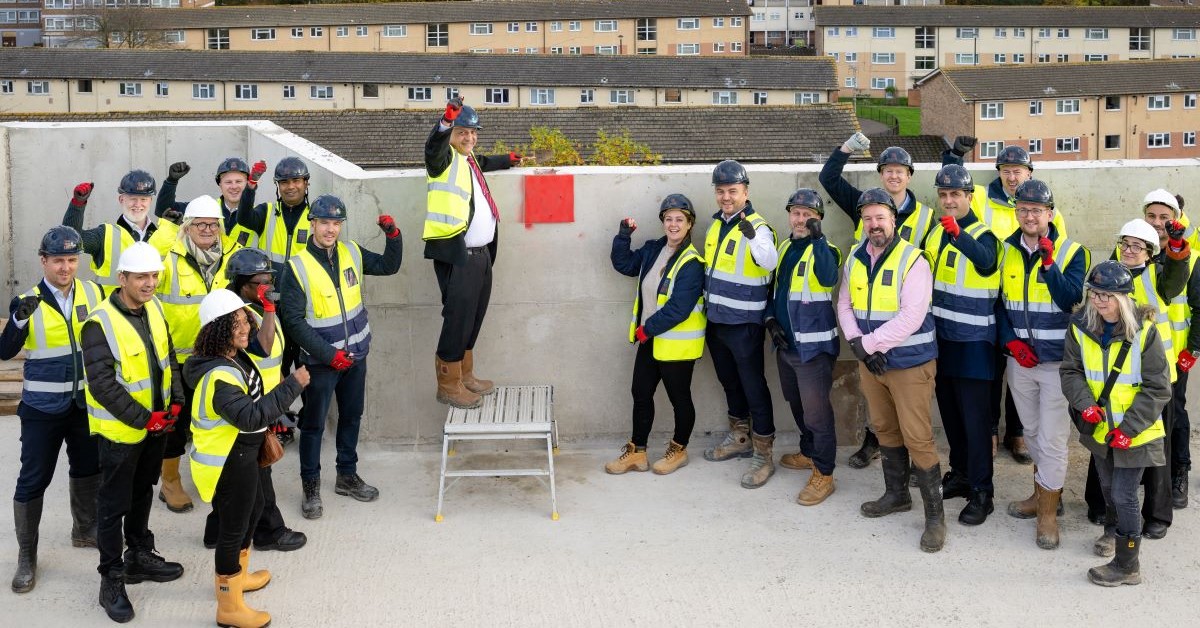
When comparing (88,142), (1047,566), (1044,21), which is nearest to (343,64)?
(1044,21)

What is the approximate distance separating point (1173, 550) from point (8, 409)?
7273 millimetres

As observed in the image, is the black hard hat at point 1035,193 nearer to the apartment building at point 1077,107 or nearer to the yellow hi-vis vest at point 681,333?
the yellow hi-vis vest at point 681,333

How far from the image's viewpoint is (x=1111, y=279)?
6.43m

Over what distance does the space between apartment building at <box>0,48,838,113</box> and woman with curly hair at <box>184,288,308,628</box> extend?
54.2 m

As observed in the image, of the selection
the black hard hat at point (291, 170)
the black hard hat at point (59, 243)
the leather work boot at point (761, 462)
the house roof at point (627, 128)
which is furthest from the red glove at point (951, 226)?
the house roof at point (627, 128)

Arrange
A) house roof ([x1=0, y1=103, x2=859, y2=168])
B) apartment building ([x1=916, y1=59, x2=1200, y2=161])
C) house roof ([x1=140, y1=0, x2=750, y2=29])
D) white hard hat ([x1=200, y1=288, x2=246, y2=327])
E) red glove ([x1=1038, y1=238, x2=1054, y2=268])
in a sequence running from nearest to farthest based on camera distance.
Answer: white hard hat ([x1=200, y1=288, x2=246, y2=327]) → red glove ([x1=1038, y1=238, x2=1054, y2=268]) → house roof ([x1=0, y1=103, x2=859, y2=168]) → apartment building ([x1=916, y1=59, x2=1200, y2=161]) → house roof ([x1=140, y1=0, x2=750, y2=29])

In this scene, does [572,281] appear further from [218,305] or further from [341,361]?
[218,305]

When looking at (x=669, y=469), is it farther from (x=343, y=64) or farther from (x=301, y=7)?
(x=301, y=7)

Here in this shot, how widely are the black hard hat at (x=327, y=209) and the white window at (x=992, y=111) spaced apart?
53521 mm

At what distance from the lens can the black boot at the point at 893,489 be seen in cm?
750

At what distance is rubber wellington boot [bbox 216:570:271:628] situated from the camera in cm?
621

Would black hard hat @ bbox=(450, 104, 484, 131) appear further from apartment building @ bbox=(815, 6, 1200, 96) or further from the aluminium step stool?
apartment building @ bbox=(815, 6, 1200, 96)

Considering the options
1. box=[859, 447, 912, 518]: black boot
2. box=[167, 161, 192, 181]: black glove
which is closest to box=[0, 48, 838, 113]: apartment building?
box=[167, 161, 192, 181]: black glove

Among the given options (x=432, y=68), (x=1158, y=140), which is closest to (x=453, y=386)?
(x=432, y=68)
